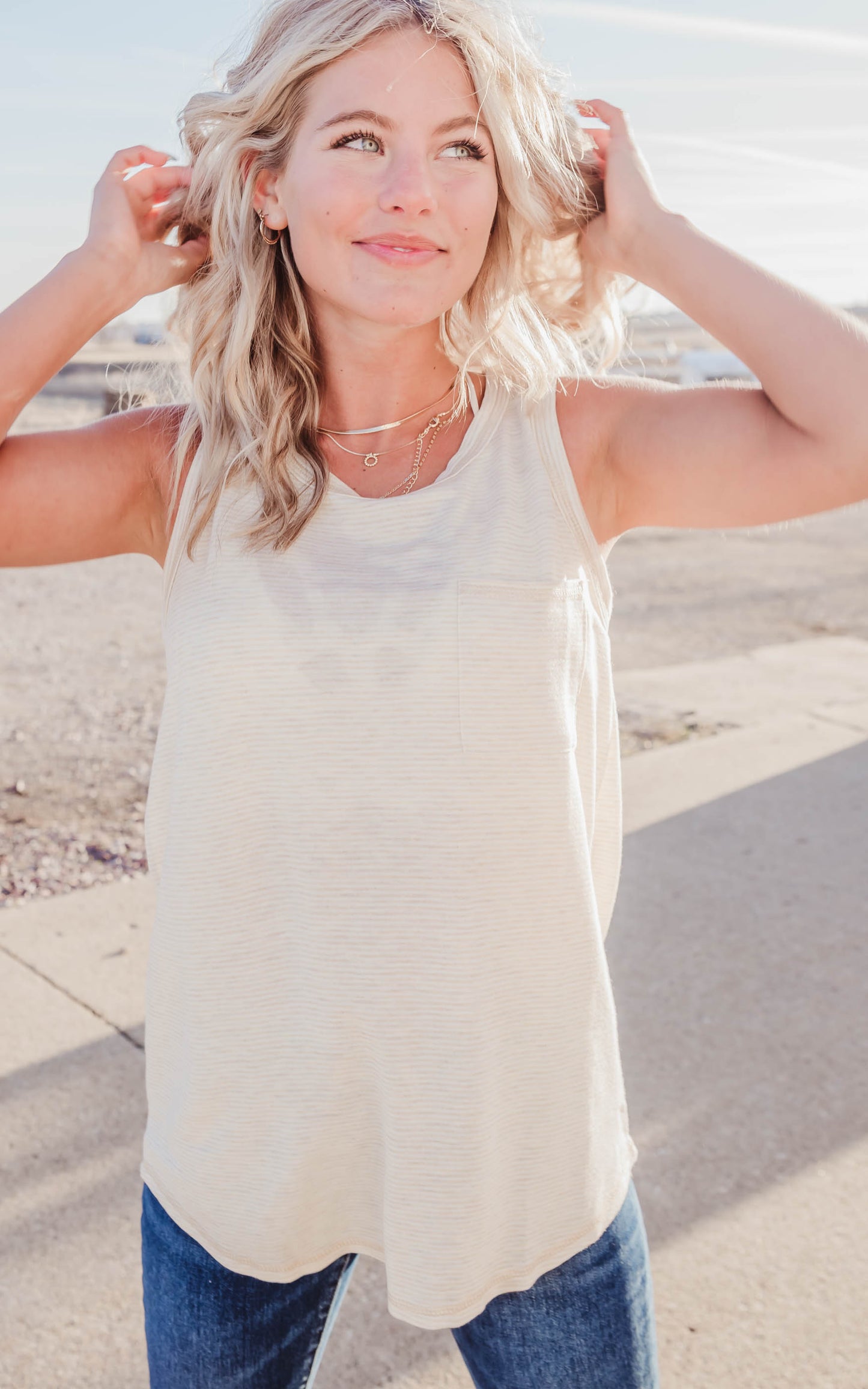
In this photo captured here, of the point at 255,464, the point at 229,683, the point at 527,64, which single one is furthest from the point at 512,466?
the point at 527,64

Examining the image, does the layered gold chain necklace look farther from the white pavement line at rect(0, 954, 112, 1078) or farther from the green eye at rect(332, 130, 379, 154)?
the white pavement line at rect(0, 954, 112, 1078)

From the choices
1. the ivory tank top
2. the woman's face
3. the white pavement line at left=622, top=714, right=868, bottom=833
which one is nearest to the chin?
the woman's face

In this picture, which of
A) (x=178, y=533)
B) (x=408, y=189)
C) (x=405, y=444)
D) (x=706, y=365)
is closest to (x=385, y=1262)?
(x=178, y=533)

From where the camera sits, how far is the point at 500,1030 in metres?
1.44

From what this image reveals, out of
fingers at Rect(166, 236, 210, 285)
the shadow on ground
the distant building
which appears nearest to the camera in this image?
fingers at Rect(166, 236, 210, 285)

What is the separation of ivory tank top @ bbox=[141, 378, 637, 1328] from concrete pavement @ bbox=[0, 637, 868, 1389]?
83 cm

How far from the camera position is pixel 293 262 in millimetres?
1751

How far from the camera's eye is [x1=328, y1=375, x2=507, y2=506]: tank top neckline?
1.54 m

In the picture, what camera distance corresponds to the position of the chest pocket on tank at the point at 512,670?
1.44m

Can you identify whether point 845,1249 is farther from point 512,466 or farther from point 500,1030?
point 512,466

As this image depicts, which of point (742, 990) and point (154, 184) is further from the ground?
point (154, 184)

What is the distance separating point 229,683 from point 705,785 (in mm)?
3222

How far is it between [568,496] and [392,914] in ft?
1.72

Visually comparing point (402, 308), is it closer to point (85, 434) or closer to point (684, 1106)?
point (85, 434)
